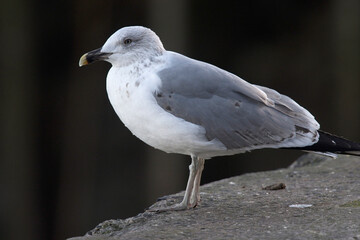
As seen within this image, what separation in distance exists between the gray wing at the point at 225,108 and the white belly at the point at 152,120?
0.04 metres

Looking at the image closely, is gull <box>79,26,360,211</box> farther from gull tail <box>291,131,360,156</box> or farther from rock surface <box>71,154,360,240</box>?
rock surface <box>71,154,360,240</box>

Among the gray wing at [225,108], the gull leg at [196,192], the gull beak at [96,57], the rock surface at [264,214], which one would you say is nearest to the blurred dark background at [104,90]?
the rock surface at [264,214]

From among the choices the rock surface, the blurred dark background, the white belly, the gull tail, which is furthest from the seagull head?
the blurred dark background

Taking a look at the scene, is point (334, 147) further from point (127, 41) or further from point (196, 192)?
point (127, 41)

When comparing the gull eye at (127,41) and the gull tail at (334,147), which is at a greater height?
the gull eye at (127,41)

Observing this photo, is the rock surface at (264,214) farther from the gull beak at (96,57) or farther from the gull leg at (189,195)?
the gull beak at (96,57)

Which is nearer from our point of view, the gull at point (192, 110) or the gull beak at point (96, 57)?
the gull at point (192, 110)

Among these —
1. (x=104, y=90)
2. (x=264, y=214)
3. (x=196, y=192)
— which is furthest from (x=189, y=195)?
(x=104, y=90)

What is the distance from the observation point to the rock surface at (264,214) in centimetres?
360

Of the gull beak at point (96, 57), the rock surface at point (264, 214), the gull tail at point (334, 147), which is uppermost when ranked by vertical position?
the gull beak at point (96, 57)

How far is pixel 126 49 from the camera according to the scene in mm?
4141

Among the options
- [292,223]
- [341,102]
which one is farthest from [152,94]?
[341,102]

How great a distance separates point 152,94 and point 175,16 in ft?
11.5

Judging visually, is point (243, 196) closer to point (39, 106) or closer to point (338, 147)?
point (338, 147)
